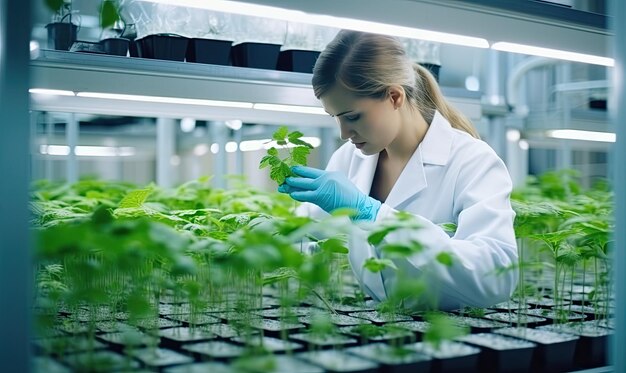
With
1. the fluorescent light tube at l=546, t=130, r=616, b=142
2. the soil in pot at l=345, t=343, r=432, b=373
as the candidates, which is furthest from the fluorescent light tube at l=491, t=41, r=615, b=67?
the fluorescent light tube at l=546, t=130, r=616, b=142

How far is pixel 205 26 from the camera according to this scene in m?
1.97

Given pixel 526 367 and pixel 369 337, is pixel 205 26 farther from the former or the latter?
pixel 526 367

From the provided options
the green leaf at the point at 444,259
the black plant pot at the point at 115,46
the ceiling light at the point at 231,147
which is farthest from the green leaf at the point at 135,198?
the ceiling light at the point at 231,147

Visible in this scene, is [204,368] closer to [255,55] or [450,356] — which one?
[450,356]

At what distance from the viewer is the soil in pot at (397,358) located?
46.9 inches

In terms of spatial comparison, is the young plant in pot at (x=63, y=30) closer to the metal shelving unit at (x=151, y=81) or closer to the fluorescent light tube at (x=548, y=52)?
the metal shelving unit at (x=151, y=81)

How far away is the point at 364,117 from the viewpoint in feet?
6.08

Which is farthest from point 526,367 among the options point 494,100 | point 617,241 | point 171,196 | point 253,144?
point 494,100

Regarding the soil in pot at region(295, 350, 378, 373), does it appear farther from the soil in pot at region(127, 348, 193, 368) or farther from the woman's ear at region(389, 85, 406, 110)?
the woman's ear at region(389, 85, 406, 110)

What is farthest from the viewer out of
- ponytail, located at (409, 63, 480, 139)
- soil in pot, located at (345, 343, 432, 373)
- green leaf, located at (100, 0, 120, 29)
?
ponytail, located at (409, 63, 480, 139)

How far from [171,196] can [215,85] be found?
0.90 m

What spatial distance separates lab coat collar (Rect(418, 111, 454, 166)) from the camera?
1.95 metres

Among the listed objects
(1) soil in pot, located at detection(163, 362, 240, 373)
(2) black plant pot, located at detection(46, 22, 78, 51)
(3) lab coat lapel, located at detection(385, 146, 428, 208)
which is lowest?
(1) soil in pot, located at detection(163, 362, 240, 373)

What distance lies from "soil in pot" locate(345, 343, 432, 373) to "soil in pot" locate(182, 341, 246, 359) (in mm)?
203
